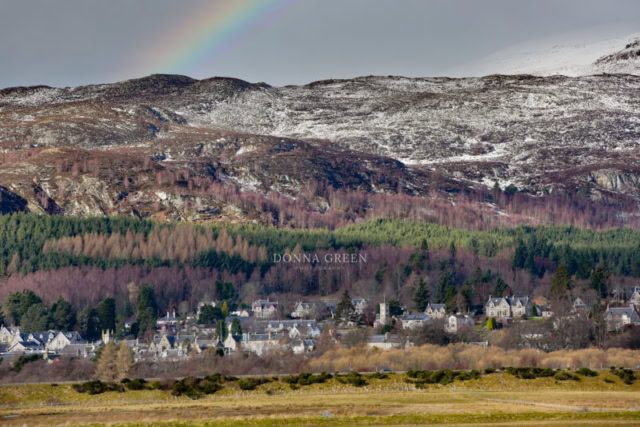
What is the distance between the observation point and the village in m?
110

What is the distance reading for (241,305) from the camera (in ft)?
502

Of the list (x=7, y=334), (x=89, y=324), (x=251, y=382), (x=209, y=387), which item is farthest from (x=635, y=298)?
(x=209, y=387)

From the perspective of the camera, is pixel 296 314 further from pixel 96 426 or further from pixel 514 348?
pixel 96 426

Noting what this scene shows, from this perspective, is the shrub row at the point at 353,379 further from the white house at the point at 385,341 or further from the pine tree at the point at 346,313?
the pine tree at the point at 346,313

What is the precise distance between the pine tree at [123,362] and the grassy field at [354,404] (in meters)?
13.4

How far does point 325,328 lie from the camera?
4865 inches

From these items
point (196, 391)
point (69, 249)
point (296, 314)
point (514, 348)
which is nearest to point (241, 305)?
point (296, 314)

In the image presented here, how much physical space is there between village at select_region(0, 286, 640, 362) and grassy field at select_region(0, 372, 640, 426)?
28.3m

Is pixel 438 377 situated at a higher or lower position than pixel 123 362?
lower

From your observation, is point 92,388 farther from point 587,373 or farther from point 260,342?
point 260,342

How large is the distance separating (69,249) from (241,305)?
42.5 meters

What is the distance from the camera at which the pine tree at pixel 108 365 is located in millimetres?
88000

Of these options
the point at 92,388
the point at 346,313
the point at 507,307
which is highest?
the point at 507,307

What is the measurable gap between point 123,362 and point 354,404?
32794 millimetres
